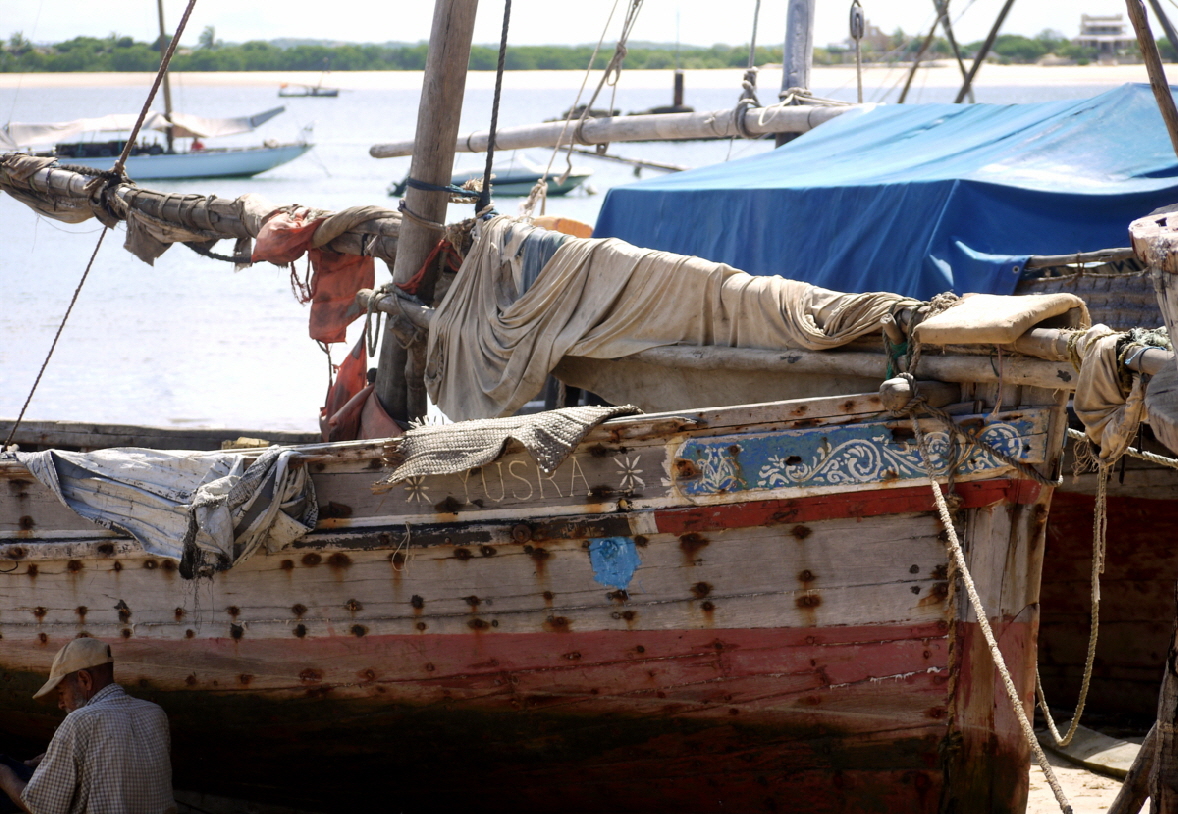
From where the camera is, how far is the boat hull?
3950 cm

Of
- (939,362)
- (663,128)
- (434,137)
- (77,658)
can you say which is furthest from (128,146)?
(939,362)

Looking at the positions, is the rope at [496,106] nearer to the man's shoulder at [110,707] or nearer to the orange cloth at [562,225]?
the orange cloth at [562,225]

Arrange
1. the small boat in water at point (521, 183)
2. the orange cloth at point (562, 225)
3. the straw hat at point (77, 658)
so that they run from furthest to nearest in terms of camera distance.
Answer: the small boat in water at point (521, 183)
the orange cloth at point (562, 225)
the straw hat at point (77, 658)

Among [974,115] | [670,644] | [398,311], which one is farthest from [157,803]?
[974,115]

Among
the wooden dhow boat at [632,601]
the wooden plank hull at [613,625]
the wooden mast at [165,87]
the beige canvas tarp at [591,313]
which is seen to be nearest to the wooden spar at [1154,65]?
the wooden dhow boat at [632,601]

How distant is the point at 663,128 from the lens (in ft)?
36.3

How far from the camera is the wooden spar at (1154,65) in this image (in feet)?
9.62

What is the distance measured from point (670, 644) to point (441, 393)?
→ 2.04 meters

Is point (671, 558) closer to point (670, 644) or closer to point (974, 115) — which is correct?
point (670, 644)

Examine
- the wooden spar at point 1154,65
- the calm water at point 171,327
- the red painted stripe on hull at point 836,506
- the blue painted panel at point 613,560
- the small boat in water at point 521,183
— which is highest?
the wooden spar at point 1154,65

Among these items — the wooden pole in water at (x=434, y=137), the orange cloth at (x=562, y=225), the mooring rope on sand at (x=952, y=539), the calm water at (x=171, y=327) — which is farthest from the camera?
the calm water at (x=171, y=327)

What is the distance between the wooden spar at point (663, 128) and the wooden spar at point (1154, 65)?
246 inches

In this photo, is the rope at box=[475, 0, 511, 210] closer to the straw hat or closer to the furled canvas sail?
the straw hat

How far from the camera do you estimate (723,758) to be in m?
4.43
